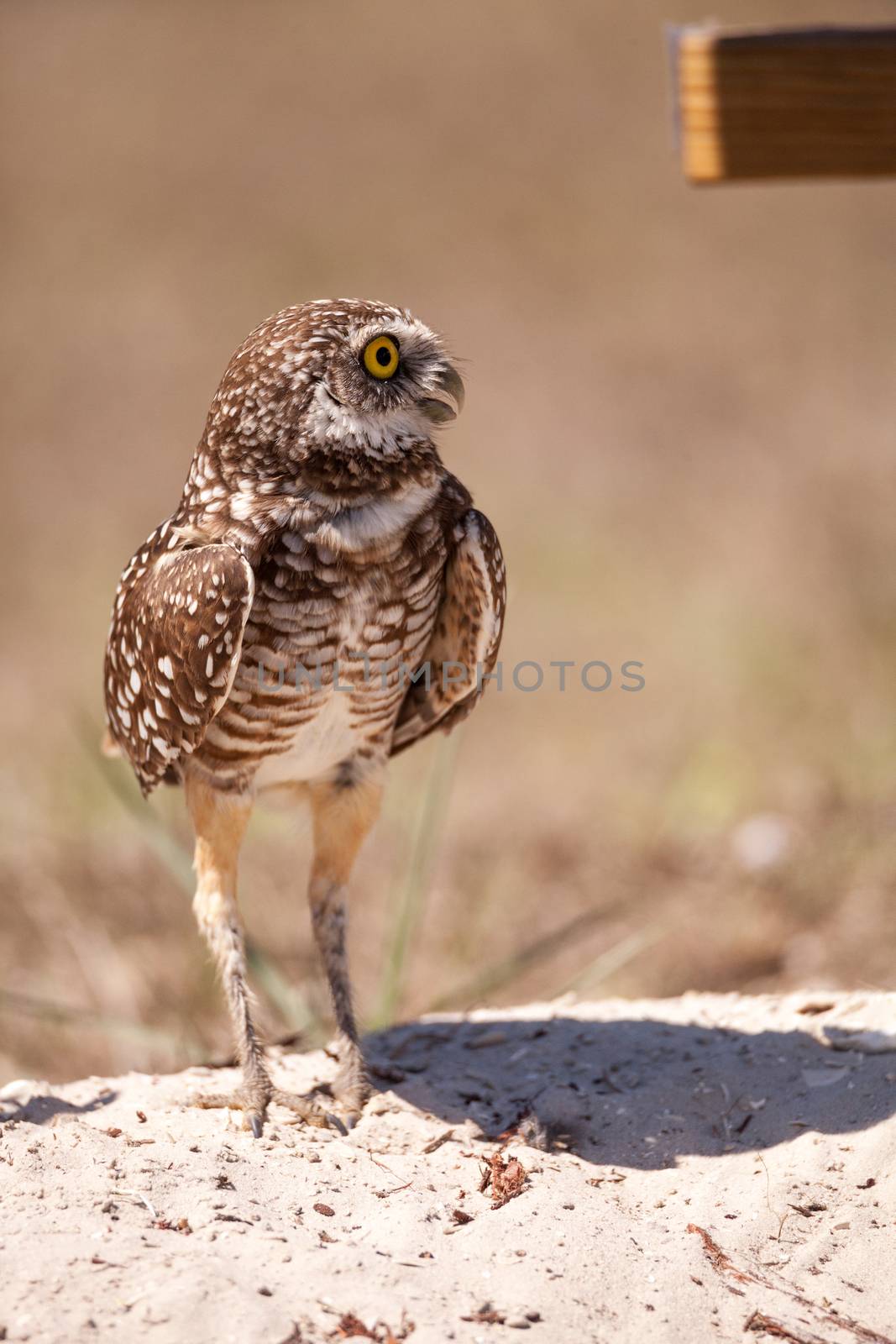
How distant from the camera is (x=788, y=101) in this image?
12.1 feet

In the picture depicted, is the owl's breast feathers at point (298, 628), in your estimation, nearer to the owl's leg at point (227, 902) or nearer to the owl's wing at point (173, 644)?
the owl's wing at point (173, 644)

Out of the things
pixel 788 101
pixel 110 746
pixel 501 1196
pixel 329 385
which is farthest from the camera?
pixel 110 746

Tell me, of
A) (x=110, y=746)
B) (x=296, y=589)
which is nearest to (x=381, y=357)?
(x=296, y=589)

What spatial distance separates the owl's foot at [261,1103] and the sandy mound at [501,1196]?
45mm

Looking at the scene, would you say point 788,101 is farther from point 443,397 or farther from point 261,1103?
point 261,1103

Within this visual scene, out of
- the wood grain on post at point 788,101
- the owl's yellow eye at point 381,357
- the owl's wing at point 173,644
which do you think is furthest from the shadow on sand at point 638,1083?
the wood grain on post at point 788,101

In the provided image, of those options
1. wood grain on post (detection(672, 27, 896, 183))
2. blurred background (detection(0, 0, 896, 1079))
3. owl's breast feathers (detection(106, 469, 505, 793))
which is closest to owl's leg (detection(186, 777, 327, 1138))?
owl's breast feathers (detection(106, 469, 505, 793))

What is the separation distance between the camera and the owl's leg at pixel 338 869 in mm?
4203

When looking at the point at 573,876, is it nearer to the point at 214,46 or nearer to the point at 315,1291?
the point at 315,1291

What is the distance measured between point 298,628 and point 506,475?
10066 mm

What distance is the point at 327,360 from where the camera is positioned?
3.57 m

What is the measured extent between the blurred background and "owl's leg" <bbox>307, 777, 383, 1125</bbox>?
1.67 feet

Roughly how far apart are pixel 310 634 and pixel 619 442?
36.7 ft

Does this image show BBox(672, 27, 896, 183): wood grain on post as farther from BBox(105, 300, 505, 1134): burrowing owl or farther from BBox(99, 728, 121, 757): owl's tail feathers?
BBox(99, 728, 121, 757): owl's tail feathers
